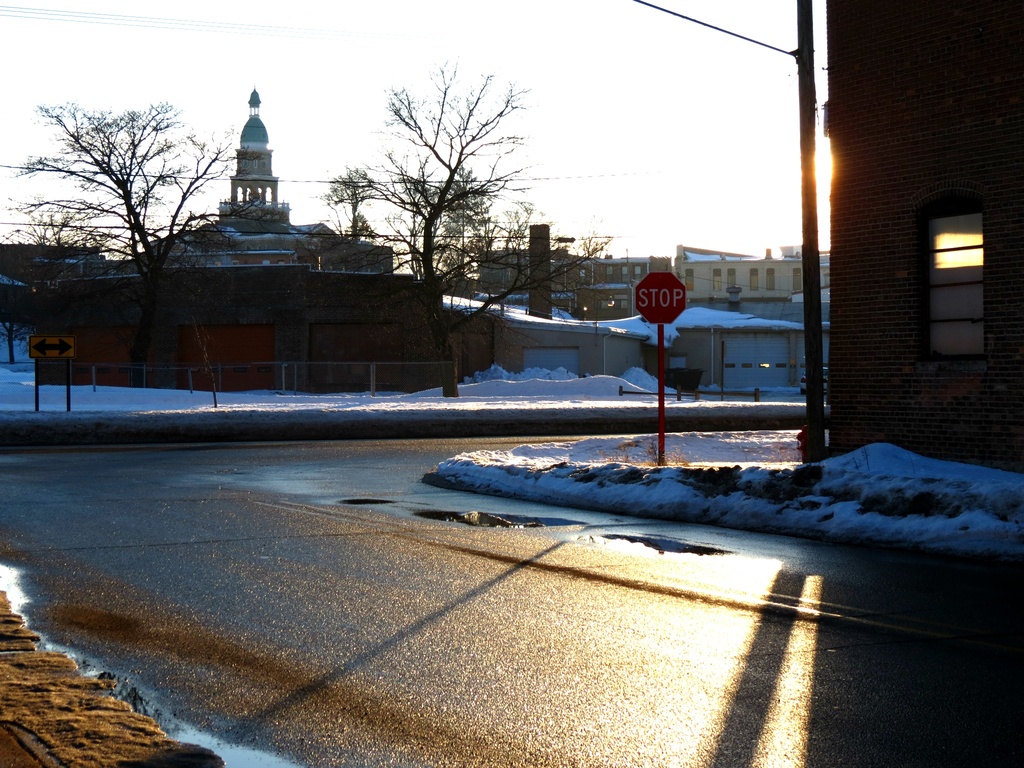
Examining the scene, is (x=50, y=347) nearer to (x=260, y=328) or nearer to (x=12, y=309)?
(x=260, y=328)

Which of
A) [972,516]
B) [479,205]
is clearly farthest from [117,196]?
[972,516]

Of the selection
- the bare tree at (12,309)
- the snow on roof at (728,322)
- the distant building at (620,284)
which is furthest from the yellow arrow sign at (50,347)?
the distant building at (620,284)

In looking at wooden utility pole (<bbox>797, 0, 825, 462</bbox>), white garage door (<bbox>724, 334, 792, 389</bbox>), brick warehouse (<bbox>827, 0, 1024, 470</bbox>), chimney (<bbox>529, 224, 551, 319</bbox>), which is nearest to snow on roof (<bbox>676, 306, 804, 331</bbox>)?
white garage door (<bbox>724, 334, 792, 389</bbox>)

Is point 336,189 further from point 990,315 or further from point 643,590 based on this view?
point 643,590

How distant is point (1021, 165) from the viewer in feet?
42.4

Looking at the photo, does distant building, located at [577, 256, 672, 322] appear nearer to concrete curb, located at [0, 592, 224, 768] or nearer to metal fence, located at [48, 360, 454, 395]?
metal fence, located at [48, 360, 454, 395]

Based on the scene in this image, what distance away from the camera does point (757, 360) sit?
72.3 metres

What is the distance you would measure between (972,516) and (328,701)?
6869 mm

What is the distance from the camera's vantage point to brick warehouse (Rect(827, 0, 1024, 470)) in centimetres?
1308

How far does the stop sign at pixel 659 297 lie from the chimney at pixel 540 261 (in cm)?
2691

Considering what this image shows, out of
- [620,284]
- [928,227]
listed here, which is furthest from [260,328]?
[620,284]

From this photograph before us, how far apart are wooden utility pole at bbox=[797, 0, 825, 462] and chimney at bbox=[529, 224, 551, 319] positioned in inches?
1115

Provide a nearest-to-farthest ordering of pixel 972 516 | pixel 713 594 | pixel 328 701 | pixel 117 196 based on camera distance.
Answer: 1. pixel 328 701
2. pixel 713 594
3. pixel 972 516
4. pixel 117 196

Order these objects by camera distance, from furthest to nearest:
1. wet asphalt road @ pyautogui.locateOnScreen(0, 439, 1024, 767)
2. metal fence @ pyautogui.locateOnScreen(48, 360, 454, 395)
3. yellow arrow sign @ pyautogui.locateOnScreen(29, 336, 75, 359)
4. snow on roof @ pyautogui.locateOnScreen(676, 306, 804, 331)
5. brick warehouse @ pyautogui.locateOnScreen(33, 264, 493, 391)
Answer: snow on roof @ pyautogui.locateOnScreen(676, 306, 804, 331), brick warehouse @ pyautogui.locateOnScreen(33, 264, 493, 391), metal fence @ pyautogui.locateOnScreen(48, 360, 454, 395), yellow arrow sign @ pyautogui.locateOnScreen(29, 336, 75, 359), wet asphalt road @ pyautogui.locateOnScreen(0, 439, 1024, 767)
